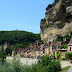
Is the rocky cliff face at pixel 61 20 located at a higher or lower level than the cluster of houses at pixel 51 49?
higher

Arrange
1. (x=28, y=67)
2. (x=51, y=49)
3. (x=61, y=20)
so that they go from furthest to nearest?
(x=61, y=20) → (x=51, y=49) → (x=28, y=67)

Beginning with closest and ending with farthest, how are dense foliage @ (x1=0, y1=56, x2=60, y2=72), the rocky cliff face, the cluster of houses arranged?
dense foliage @ (x1=0, y1=56, x2=60, y2=72)
the cluster of houses
the rocky cliff face

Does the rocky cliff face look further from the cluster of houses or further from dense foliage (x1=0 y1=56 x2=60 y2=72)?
dense foliage (x1=0 y1=56 x2=60 y2=72)

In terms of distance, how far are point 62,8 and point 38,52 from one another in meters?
16.7

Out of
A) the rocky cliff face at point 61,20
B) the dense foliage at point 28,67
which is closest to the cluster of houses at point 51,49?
the rocky cliff face at point 61,20

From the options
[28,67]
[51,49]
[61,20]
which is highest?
[61,20]

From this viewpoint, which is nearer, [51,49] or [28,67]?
[28,67]

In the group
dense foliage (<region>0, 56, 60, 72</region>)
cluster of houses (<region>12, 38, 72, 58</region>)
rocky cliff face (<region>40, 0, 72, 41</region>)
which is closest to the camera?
dense foliage (<region>0, 56, 60, 72</region>)

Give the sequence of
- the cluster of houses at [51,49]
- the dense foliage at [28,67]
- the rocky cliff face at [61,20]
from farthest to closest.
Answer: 1. the rocky cliff face at [61,20]
2. the cluster of houses at [51,49]
3. the dense foliage at [28,67]

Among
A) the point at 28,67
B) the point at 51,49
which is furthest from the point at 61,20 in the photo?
the point at 28,67

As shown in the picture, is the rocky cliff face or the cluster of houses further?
the rocky cliff face

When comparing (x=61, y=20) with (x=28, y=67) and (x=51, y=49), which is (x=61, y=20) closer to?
(x=51, y=49)

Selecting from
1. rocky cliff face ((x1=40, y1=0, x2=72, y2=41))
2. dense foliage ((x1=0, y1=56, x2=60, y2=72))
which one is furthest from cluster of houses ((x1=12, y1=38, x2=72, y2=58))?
dense foliage ((x1=0, y1=56, x2=60, y2=72))

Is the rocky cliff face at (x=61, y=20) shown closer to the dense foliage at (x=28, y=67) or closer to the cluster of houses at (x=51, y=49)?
the cluster of houses at (x=51, y=49)
